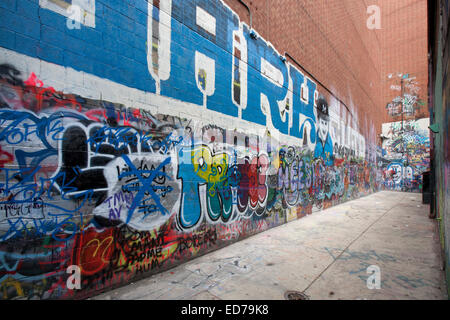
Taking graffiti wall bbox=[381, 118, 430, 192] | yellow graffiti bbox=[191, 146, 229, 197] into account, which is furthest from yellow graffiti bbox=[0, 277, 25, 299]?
graffiti wall bbox=[381, 118, 430, 192]

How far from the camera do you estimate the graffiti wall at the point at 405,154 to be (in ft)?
72.2

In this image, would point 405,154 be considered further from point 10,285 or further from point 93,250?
point 10,285

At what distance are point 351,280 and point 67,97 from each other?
16.4 ft

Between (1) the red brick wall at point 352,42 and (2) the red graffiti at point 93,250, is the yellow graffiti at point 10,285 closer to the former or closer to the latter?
(2) the red graffiti at point 93,250

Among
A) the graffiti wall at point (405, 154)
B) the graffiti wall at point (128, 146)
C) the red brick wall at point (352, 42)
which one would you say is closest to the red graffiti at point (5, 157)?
the graffiti wall at point (128, 146)

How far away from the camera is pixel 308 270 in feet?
13.2

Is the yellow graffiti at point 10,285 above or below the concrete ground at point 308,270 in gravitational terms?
above

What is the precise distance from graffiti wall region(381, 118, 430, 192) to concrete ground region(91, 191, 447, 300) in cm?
2036

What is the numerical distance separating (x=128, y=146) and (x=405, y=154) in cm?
2801

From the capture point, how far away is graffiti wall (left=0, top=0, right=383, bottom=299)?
2.66 meters

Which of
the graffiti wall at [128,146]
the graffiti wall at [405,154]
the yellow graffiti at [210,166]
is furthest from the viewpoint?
the graffiti wall at [405,154]

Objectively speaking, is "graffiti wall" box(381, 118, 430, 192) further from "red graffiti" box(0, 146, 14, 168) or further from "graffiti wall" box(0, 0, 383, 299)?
"red graffiti" box(0, 146, 14, 168)

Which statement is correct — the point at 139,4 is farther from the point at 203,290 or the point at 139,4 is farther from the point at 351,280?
the point at 351,280

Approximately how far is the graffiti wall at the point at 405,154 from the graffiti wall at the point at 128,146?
2332 centimetres
